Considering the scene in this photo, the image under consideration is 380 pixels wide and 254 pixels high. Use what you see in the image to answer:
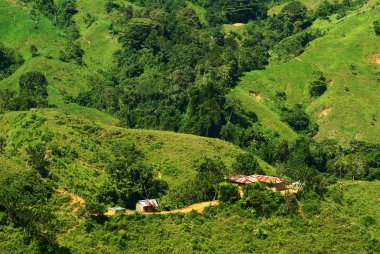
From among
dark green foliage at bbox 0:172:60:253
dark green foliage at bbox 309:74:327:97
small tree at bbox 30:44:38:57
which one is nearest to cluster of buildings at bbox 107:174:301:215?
dark green foliage at bbox 0:172:60:253

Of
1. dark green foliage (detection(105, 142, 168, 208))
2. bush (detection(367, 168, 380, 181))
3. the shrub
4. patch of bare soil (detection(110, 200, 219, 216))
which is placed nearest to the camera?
patch of bare soil (detection(110, 200, 219, 216))

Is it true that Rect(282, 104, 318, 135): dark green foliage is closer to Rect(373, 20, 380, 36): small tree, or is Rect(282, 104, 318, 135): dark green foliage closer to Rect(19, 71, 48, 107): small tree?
Rect(373, 20, 380, 36): small tree

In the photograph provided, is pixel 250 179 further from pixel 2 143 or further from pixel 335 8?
pixel 335 8

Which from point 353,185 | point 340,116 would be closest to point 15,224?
point 353,185

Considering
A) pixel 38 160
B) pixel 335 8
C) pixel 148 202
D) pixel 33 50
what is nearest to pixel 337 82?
pixel 335 8

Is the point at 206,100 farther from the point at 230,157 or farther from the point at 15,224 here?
the point at 15,224
